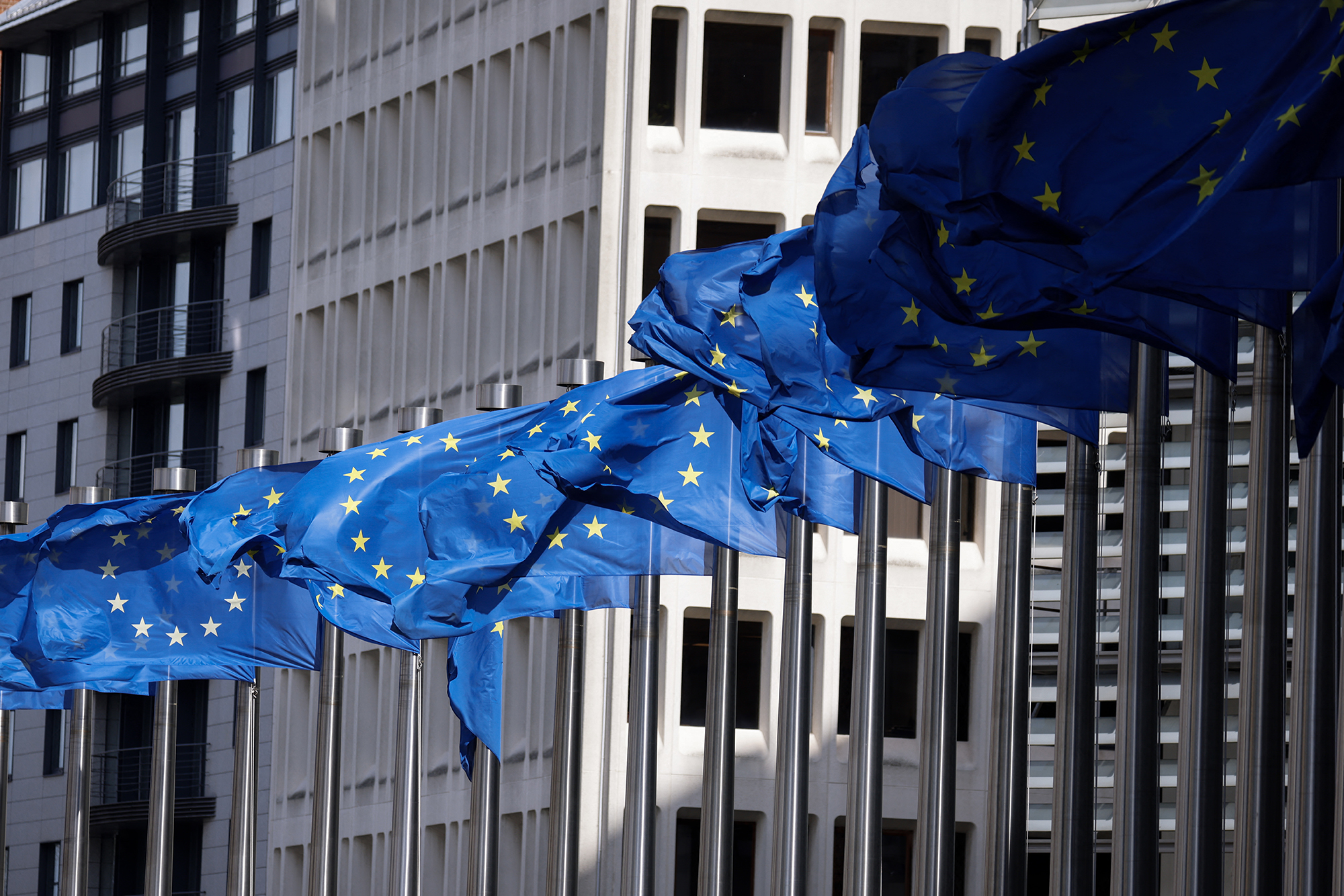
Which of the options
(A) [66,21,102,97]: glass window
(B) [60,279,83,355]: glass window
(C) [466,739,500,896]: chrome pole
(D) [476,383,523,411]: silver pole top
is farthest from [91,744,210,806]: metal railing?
(D) [476,383,523,411]: silver pole top

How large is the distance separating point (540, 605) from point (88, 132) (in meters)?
53.5

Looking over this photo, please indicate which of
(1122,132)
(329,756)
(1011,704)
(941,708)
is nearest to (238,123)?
(329,756)

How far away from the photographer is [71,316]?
300ft

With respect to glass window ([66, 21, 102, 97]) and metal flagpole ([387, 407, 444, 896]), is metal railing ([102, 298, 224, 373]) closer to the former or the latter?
glass window ([66, 21, 102, 97])

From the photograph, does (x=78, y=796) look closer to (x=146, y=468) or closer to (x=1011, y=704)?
(x=146, y=468)

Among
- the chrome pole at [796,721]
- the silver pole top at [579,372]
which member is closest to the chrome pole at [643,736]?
the chrome pole at [796,721]

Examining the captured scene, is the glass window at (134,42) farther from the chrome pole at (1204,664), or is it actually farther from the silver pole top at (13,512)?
the chrome pole at (1204,664)

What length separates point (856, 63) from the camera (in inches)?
2569

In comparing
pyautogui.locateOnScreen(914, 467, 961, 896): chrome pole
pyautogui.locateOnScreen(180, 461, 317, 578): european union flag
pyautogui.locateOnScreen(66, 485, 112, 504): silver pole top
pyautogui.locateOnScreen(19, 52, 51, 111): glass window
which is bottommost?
pyautogui.locateOnScreen(914, 467, 961, 896): chrome pole

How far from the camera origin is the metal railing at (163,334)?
85250 mm

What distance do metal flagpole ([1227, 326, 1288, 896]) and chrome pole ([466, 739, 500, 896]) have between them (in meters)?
18.0

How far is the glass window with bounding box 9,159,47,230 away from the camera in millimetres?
93938

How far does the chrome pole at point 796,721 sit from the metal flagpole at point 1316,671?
12.6 metres

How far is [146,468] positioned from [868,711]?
167 ft
